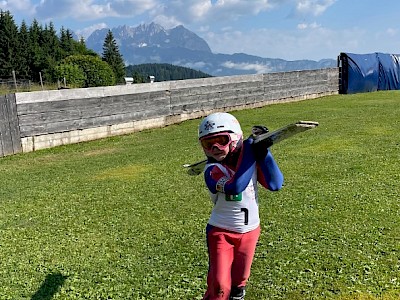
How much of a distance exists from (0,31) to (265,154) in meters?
86.0

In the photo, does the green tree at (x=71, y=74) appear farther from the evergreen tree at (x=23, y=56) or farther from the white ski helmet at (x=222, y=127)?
the white ski helmet at (x=222, y=127)

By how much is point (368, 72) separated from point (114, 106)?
63.3 ft

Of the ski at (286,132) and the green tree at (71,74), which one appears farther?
the green tree at (71,74)

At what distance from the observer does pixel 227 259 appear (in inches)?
131

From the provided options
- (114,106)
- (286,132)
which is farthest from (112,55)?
(286,132)

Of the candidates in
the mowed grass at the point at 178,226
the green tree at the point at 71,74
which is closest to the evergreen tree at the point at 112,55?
the green tree at the point at 71,74

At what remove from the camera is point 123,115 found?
15.8 m

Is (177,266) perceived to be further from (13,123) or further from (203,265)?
(13,123)

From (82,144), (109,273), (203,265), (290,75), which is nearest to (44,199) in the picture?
(109,273)

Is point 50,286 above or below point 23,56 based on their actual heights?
below

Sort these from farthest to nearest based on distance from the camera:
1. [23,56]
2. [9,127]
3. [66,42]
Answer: [66,42] < [23,56] < [9,127]

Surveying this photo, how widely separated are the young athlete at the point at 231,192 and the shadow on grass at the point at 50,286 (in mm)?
1907

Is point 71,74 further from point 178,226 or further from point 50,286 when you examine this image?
point 50,286

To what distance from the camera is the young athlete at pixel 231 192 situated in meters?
3.25
